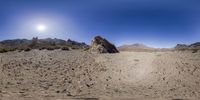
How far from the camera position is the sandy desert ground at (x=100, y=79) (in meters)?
11.2

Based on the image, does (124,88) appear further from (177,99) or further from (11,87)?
(11,87)

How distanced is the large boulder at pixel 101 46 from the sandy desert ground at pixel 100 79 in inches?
152

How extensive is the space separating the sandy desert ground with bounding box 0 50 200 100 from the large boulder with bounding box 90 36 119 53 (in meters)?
3.86

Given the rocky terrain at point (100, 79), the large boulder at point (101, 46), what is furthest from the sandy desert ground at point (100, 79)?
the large boulder at point (101, 46)

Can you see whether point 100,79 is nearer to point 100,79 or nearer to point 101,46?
point 100,79

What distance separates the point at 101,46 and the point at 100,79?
10629 millimetres

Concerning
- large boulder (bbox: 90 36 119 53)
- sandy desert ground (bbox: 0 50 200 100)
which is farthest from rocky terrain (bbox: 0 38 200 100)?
large boulder (bbox: 90 36 119 53)

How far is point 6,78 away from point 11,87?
7.03 ft

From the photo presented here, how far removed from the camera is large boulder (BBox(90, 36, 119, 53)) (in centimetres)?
2444

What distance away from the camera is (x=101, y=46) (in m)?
24.8

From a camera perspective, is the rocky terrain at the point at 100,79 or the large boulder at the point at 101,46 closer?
the rocky terrain at the point at 100,79

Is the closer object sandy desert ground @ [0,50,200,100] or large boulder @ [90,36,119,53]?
sandy desert ground @ [0,50,200,100]

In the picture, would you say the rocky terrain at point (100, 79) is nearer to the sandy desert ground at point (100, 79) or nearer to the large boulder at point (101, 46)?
the sandy desert ground at point (100, 79)

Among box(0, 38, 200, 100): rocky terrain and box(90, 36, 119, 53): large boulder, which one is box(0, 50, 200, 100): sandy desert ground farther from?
box(90, 36, 119, 53): large boulder
